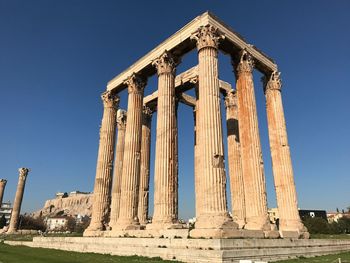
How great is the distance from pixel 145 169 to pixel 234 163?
32.3 ft

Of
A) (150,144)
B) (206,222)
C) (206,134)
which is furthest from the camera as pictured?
(150,144)

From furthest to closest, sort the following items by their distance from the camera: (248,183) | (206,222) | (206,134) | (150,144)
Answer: (150,144) → (248,183) → (206,134) → (206,222)

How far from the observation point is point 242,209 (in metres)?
26.9

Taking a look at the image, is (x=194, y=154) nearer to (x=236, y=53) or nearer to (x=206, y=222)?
(x=236, y=53)

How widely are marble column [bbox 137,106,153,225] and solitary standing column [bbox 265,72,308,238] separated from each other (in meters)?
13.2

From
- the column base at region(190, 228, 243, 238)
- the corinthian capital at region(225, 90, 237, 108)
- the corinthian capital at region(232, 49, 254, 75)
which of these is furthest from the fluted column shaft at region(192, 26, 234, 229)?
the corinthian capital at region(225, 90, 237, 108)

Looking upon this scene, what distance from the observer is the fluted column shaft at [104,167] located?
98.3 ft

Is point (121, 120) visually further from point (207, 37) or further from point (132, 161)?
point (207, 37)

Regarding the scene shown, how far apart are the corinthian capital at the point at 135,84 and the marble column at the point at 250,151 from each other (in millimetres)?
9965

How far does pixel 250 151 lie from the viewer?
77.7 ft

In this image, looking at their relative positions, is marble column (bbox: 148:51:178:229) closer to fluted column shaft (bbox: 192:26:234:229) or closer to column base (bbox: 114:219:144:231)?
fluted column shaft (bbox: 192:26:234:229)

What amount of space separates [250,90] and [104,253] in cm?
1713

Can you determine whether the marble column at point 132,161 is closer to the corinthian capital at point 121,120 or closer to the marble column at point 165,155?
the marble column at point 165,155

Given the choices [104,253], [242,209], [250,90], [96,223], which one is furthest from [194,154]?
[104,253]
